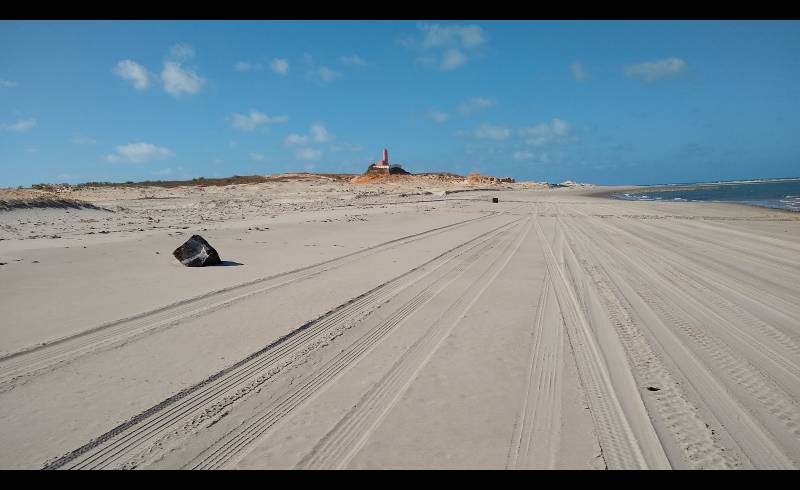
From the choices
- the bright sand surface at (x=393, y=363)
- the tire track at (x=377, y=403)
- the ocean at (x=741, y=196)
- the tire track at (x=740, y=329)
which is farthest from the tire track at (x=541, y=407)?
the ocean at (x=741, y=196)

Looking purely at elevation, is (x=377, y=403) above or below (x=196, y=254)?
below

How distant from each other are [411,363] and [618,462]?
1.81 metres

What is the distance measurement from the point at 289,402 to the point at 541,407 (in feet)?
5.84

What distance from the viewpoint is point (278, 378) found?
142 inches

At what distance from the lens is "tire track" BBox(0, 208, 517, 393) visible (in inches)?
145

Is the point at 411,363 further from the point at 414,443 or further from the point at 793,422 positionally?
the point at 793,422

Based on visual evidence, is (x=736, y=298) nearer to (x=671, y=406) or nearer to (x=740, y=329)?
(x=740, y=329)

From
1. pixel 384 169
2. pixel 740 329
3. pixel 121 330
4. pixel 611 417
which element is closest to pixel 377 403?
pixel 611 417

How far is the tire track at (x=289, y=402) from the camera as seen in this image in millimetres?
2543

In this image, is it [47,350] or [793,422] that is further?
[47,350]

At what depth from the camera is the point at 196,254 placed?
308 inches

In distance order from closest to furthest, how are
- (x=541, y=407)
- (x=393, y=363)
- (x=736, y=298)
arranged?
1. (x=541, y=407)
2. (x=393, y=363)
3. (x=736, y=298)
